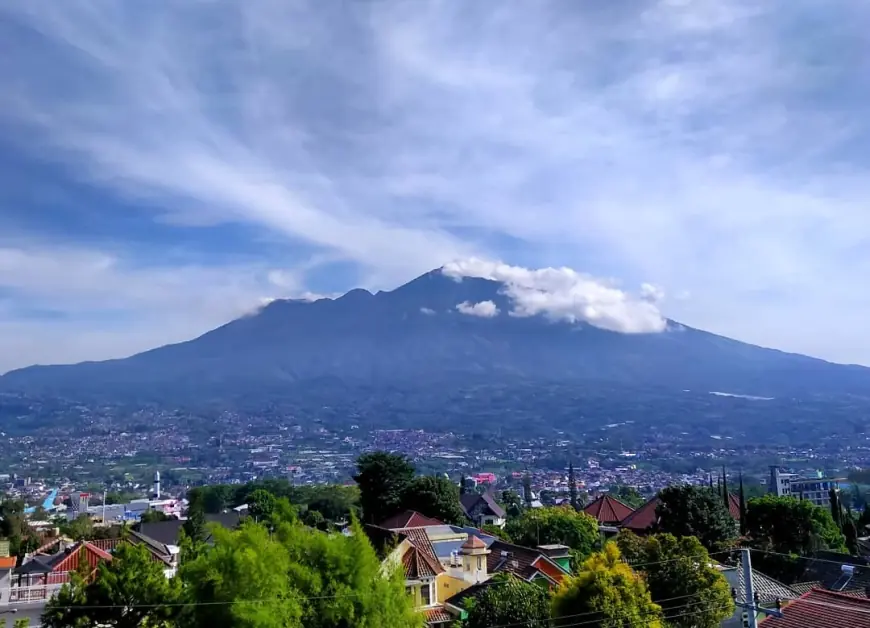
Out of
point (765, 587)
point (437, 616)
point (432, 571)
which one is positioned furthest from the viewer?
point (765, 587)

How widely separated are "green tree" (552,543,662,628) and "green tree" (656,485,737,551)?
16.1m

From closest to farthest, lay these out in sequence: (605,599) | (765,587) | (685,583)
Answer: (605,599), (685,583), (765,587)

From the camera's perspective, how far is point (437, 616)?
21.9m

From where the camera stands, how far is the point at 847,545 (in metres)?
43.4

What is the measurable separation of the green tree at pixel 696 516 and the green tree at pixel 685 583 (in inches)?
448

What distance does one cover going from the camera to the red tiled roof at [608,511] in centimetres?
4859

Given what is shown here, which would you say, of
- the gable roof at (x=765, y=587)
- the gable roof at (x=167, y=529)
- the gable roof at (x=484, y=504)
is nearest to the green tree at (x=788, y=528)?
the gable roof at (x=765, y=587)

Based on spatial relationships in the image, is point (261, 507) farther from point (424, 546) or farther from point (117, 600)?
point (117, 600)

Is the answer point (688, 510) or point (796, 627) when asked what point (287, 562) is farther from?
point (688, 510)

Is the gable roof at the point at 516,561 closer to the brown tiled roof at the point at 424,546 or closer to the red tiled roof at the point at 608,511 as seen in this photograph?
the brown tiled roof at the point at 424,546

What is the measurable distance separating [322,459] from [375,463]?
116919 mm

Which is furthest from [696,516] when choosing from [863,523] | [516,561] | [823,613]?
[863,523]

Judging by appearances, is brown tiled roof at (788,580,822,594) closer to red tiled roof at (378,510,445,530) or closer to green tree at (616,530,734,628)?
green tree at (616,530,734,628)

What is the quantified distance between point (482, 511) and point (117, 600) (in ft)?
168
